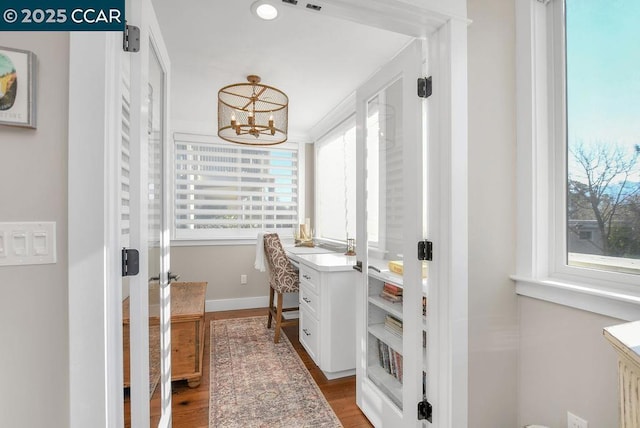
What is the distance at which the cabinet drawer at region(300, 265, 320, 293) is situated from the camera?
101 inches

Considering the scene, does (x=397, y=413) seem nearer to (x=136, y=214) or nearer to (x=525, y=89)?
(x=136, y=214)

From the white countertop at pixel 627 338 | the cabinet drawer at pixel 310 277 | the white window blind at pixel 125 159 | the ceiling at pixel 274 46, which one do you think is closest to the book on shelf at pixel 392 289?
the cabinet drawer at pixel 310 277

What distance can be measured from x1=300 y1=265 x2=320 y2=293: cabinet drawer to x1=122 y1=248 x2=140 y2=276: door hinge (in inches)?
63.5

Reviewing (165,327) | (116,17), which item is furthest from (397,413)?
(116,17)

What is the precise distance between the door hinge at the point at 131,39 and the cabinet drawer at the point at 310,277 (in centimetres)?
190

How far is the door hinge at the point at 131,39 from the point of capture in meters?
1.03

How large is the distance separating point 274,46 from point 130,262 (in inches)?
77.4

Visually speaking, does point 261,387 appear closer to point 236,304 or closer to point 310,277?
point 310,277

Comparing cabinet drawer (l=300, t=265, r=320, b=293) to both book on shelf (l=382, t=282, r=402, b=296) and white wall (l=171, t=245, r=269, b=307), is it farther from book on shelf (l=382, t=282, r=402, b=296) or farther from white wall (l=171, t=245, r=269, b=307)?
white wall (l=171, t=245, r=269, b=307)

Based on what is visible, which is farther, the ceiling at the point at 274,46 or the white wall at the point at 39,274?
the ceiling at the point at 274,46

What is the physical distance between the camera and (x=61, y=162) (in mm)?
906

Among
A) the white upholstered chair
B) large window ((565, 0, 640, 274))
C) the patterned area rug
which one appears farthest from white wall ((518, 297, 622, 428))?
the white upholstered chair

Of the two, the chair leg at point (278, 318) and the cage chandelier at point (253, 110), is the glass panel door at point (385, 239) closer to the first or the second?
the cage chandelier at point (253, 110)

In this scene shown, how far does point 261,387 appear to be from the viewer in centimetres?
229
